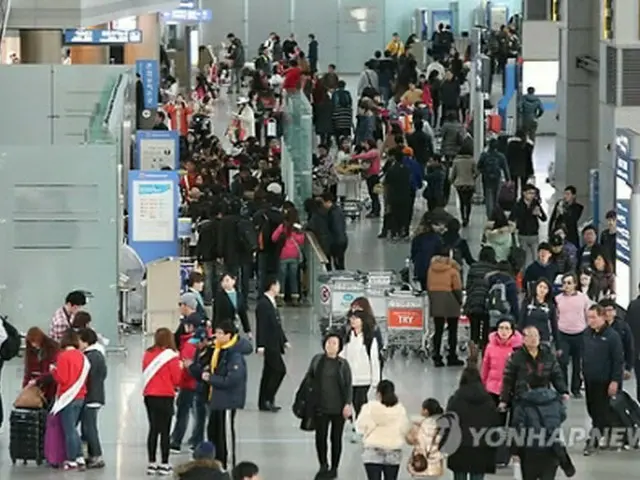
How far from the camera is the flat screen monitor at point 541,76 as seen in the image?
137 ft

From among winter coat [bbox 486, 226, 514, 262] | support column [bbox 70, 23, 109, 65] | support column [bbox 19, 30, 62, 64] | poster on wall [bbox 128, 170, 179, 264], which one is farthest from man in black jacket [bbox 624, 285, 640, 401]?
support column [bbox 70, 23, 109, 65]

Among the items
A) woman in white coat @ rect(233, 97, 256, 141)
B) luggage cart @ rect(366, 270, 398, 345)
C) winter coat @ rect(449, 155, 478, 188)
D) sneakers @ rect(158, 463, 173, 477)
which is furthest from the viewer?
woman in white coat @ rect(233, 97, 256, 141)

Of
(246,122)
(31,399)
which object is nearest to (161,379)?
(31,399)

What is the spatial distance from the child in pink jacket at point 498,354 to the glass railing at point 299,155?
37.3 ft

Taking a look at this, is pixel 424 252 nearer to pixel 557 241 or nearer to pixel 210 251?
pixel 557 241

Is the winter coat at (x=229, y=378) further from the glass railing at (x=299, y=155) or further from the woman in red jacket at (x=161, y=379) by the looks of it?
the glass railing at (x=299, y=155)

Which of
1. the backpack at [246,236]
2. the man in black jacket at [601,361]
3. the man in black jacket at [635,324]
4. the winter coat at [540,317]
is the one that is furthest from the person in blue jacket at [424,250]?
the man in black jacket at [601,361]

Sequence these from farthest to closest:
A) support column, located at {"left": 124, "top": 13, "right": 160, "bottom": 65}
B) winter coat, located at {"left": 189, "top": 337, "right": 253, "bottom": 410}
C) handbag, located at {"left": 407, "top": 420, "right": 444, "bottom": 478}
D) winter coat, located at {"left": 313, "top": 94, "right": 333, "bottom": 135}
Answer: support column, located at {"left": 124, "top": 13, "right": 160, "bottom": 65} → winter coat, located at {"left": 313, "top": 94, "right": 333, "bottom": 135} → winter coat, located at {"left": 189, "top": 337, "right": 253, "bottom": 410} → handbag, located at {"left": 407, "top": 420, "right": 444, "bottom": 478}

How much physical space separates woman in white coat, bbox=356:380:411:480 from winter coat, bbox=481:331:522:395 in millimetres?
1767

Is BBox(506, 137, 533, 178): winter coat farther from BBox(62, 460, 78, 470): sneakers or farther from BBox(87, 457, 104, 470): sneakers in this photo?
BBox(62, 460, 78, 470): sneakers

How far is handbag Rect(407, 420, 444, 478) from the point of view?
1666 cm

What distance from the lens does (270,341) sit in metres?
20.5

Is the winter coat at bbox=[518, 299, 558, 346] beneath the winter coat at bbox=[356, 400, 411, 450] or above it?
above

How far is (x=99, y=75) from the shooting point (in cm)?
3130
